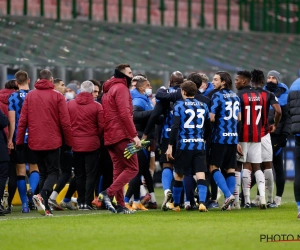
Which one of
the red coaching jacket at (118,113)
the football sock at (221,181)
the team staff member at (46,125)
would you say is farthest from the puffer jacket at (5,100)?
the football sock at (221,181)

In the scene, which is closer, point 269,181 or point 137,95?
point 137,95

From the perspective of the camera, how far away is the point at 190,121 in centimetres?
1570

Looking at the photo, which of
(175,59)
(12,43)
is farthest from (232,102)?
(175,59)

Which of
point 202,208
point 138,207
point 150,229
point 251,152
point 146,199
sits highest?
point 251,152

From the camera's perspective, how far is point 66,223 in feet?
45.7

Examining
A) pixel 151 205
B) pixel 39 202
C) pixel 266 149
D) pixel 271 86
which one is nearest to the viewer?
pixel 39 202

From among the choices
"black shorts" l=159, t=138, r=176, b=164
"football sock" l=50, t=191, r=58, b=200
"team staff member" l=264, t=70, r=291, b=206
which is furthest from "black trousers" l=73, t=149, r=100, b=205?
"team staff member" l=264, t=70, r=291, b=206

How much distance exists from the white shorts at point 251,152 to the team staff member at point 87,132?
2.16 meters

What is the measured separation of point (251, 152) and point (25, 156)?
3.33 meters

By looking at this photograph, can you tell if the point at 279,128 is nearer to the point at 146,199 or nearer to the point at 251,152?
the point at 251,152

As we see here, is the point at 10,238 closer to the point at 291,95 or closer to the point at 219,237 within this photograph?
the point at 219,237

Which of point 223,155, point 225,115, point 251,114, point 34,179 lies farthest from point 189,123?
point 34,179

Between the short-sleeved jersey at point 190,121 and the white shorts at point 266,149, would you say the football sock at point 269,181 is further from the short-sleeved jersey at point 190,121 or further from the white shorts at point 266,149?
the short-sleeved jersey at point 190,121

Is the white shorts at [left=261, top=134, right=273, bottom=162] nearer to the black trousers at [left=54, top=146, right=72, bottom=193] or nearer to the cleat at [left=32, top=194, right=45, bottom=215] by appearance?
the black trousers at [left=54, top=146, right=72, bottom=193]
